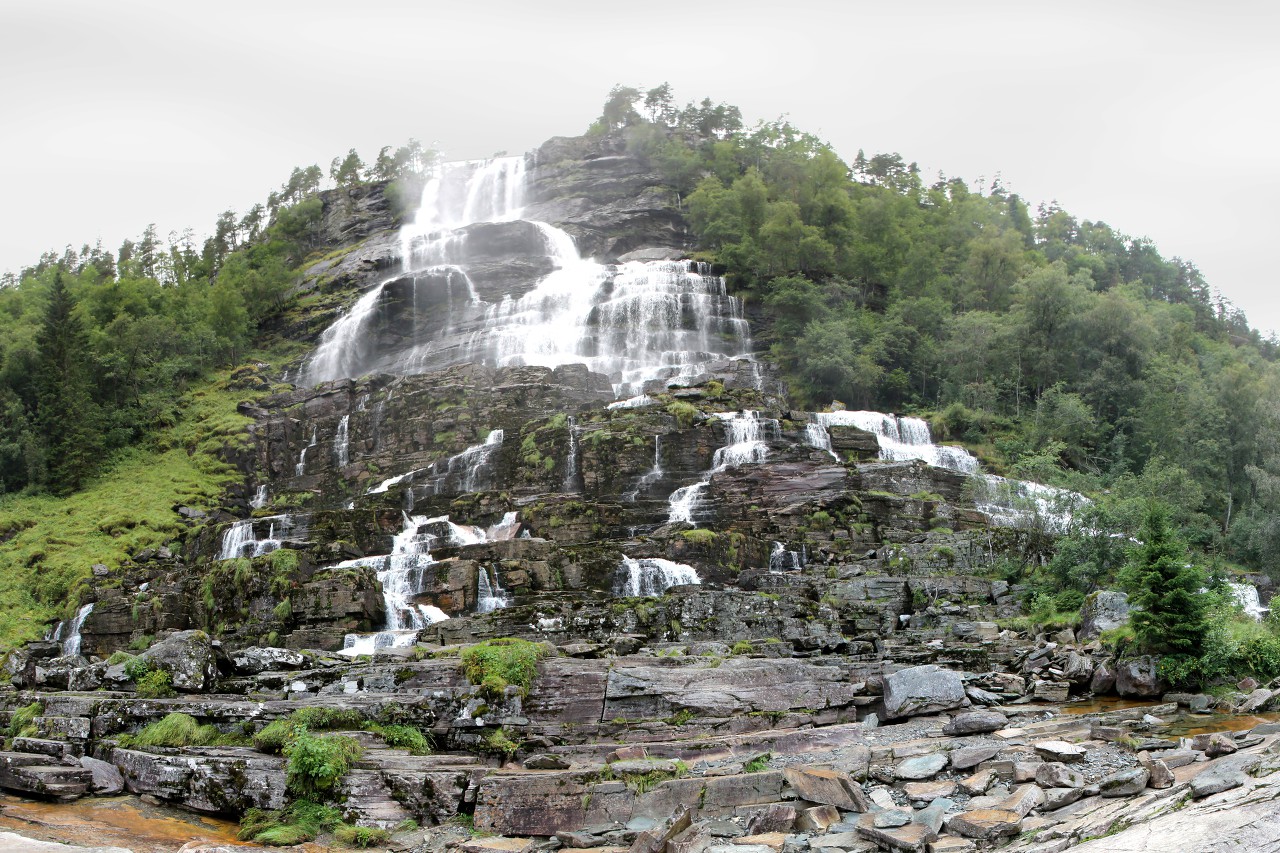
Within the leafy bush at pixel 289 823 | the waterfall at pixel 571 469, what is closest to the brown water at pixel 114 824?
the leafy bush at pixel 289 823

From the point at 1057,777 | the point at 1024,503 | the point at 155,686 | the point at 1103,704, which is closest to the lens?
the point at 1057,777

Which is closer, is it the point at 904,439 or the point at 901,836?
the point at 901,836

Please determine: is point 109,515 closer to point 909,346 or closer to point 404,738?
point 404,738

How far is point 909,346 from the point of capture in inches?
2128

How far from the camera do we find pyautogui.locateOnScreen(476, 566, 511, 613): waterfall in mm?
27062

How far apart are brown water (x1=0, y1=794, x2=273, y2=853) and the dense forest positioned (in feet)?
73.9

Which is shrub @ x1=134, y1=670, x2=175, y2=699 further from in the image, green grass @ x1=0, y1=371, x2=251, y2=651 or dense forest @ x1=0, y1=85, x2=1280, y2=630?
dense forest @ x1=0, y1=85, x2=1280, y2=630

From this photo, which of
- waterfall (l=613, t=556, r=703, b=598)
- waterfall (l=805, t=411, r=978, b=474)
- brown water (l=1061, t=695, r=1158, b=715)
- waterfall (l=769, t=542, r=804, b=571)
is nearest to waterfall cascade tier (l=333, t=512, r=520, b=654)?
waterfall (l=613, t=556, r=703, b=598)

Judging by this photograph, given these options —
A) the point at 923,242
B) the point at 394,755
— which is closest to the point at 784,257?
the point at 923,242

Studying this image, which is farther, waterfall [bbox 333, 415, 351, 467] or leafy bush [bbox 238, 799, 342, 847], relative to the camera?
waterfall [bbox 333, 415, 351, 467]

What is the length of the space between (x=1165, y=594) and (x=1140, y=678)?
175 cm

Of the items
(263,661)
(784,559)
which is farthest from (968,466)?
(263,661)

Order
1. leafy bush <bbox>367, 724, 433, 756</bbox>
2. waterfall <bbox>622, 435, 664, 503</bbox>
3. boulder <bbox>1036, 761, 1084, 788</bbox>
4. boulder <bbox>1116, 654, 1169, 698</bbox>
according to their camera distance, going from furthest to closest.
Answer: waterfall <bbox>622, 435, 664, 503</bbox> → boulder <bbox>1116, 654, 1169, 698</bbox> → leafy bush <bbox>367, 724, 433, 756</bbox> → boulder <bbox>1036, 761, 1084, 788</bbox>

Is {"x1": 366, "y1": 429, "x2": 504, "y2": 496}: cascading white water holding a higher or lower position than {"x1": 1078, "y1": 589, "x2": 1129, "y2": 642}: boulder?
higher
